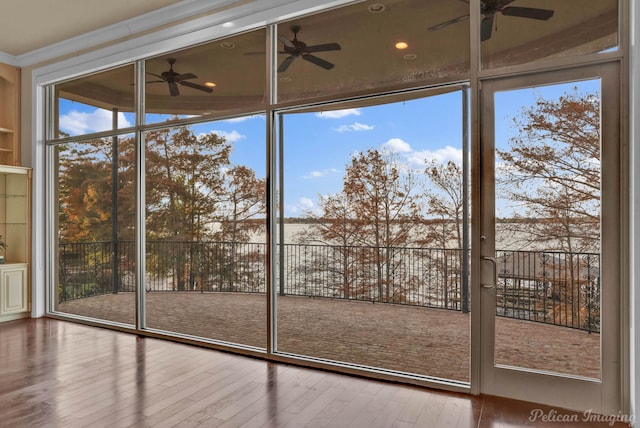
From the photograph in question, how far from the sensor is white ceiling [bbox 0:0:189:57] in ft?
13.6

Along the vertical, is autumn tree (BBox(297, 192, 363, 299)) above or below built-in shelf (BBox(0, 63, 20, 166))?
below

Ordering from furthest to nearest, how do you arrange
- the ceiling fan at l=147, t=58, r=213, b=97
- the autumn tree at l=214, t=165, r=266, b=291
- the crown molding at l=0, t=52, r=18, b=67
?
the autumn tree at l=214, t=165, r=266, b=291 < the crown molding at l=0, t=52, r=18, b=67 < the ceiling fan at l=147, t=58, r=213, b=97

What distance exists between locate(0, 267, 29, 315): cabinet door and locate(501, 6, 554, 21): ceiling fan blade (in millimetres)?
6304

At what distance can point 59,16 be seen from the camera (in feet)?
14.5

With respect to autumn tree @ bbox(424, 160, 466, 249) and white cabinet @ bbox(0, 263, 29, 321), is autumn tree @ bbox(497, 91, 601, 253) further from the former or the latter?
white cabinet @ bbox(0, 263, 29, 321)

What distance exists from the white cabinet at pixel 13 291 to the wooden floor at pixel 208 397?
155 centimetres

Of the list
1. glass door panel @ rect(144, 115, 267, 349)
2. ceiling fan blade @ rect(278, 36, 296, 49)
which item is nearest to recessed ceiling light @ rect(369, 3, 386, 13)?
ceiling fan blade @ rect(278, 36, 296, 49)

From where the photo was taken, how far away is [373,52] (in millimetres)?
4711

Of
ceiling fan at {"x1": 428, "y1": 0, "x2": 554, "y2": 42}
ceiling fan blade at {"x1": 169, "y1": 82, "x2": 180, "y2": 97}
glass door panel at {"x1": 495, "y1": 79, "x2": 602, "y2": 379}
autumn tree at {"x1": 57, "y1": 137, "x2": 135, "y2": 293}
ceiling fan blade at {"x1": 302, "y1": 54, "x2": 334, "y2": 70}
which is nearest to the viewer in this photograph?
glass door panel at {"x1": 495, "y1": 79, "x2": 602, "y2": 379}

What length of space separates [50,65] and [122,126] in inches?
55.9

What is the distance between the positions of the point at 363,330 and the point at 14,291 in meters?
4.63

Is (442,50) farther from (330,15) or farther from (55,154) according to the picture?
(55,154)

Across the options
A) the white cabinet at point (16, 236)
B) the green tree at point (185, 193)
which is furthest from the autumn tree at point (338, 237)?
the white cabinet at point (16, 236)

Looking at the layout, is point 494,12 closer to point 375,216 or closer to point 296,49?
point 296,49
